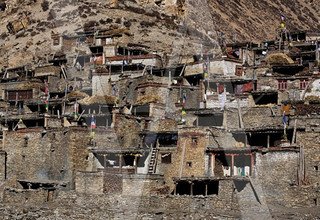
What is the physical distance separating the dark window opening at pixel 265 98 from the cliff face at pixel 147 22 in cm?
2683

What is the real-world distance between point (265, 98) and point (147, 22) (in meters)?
46.7

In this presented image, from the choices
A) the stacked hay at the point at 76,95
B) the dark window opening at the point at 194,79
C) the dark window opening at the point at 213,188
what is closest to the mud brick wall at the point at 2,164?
the stacked hay at the point at 76,95

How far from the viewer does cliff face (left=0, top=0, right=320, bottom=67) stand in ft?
294

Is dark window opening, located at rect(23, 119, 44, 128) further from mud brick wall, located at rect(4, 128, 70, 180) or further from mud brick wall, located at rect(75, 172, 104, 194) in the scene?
mud brick wall, located at rect(75, 172, 104, 194)

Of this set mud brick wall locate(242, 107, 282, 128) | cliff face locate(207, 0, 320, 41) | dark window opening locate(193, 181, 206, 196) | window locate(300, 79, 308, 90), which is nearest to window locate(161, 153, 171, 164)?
dark window opening locate(193, 181, 206, 196)

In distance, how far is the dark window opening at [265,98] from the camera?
50250mm

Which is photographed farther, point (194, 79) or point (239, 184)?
point (194, 79)

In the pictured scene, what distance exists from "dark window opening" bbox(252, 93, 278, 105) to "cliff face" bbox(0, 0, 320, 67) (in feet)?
88.0

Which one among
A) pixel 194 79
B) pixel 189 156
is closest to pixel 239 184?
pixel 189 156

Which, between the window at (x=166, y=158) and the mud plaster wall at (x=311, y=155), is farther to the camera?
the window at (x=166, y=158)

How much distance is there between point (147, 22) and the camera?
95.6 m

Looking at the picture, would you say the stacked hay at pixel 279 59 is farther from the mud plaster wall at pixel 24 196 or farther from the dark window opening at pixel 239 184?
the mud plaster wall at pixel 24 196

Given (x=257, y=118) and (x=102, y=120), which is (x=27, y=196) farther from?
(x=257, y=118)

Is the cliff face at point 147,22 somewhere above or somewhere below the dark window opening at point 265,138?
above
